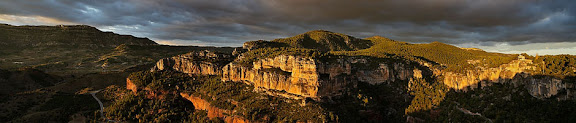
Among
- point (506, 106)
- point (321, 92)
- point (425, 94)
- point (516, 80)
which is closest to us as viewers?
point (506, 106)

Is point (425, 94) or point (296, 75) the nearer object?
point (296, 75)

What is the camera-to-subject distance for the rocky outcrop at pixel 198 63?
252 ft

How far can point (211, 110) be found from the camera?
56688mm

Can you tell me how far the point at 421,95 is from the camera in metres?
64.6

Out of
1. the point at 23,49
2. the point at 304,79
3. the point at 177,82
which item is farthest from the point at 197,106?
the point at 23,49

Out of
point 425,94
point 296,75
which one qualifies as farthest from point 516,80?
point 296,75

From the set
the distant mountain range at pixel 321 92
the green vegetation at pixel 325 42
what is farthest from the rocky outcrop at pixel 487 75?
the green vegetation at pixel 325 42

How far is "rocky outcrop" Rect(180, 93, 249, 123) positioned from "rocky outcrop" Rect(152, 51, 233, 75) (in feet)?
42.3

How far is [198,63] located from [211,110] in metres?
26.6

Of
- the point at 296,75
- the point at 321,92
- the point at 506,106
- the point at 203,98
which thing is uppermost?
the point at 296,75

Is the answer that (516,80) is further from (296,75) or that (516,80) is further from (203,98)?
(203,98)

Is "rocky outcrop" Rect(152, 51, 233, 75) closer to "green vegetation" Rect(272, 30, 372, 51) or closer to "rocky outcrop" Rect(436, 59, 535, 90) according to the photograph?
"green vegetation" Rect(272, 30, 372, 51)

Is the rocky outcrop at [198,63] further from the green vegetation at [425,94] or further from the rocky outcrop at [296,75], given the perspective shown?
the green vegetation at [425,94]

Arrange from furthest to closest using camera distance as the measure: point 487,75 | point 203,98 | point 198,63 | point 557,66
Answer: point 198,63
point 203,98
point 487,75
point 557,66
